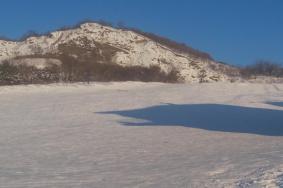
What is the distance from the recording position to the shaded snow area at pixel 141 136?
37.0 feet

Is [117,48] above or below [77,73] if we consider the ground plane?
above

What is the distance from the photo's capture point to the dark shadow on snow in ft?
73.3

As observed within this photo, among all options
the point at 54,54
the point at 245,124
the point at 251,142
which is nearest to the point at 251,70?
the point at 54,54

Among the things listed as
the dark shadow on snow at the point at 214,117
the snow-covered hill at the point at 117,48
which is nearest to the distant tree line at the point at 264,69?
the snow-covered hill at the point at 117,48

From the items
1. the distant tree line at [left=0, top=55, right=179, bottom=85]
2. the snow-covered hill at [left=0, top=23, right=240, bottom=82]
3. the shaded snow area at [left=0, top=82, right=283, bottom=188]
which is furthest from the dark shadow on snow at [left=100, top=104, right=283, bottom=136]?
the snow-covered hill at [left=0, top=23, right=240, bottom=82]

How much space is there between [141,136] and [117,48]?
4324 cm

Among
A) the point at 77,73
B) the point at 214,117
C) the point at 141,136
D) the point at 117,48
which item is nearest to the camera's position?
the point at 141,136

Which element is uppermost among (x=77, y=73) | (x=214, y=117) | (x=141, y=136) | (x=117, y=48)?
(x=117, y=48)

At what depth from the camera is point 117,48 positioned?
6231cm

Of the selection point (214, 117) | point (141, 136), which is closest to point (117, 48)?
point (214, 117)

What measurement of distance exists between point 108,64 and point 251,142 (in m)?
40.6

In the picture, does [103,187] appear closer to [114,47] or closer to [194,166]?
[194,166]

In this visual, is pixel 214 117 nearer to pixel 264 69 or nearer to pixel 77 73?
pixel 77 73

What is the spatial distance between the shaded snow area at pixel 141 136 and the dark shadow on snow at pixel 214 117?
4 centimetres
